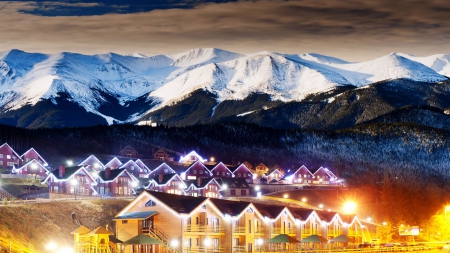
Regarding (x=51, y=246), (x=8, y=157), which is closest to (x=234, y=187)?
(x=8, y=157)

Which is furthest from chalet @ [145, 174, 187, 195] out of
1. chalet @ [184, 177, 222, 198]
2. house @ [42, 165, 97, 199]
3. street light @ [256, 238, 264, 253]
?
street light @ [256, 238, 264, 253]

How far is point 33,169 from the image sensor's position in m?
156

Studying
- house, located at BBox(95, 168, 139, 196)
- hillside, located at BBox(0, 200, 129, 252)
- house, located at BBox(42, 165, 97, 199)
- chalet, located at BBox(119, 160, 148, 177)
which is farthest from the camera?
Answer: chalet, located at BBox(119, 160, 148, 177)

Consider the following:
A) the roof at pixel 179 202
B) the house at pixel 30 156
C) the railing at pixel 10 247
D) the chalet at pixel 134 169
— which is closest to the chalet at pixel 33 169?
the house at pixel 30 156

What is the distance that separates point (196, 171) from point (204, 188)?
34.2m

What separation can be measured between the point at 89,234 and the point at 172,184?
231 ft

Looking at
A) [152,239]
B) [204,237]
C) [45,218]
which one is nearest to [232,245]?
[204,237]

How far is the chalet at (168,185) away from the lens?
478 feet

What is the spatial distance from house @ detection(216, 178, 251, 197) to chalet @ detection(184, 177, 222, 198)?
10.3ft

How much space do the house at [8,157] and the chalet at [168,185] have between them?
31478 millimetres

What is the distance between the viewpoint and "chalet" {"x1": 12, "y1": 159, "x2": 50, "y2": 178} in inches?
6024

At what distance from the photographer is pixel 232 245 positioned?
9206cm

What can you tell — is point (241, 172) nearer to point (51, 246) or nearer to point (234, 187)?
point (234, 187)

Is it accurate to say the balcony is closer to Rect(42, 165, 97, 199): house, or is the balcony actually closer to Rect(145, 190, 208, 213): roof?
Rect(145, 190, 208, 213): roof
